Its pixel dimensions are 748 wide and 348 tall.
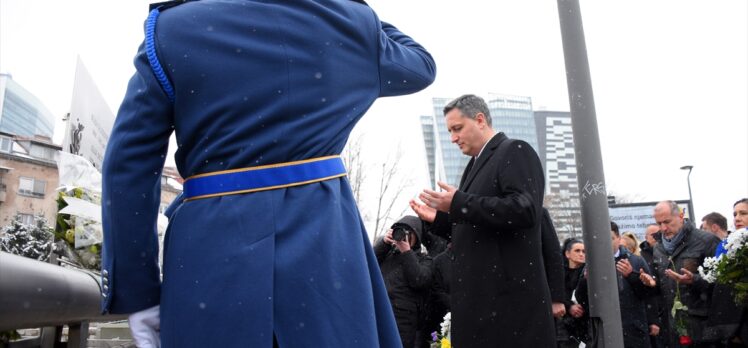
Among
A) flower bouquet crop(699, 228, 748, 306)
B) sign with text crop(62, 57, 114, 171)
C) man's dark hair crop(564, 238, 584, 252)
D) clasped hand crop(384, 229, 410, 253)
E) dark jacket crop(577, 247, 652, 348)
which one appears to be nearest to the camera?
sign with text crop(62, 57, 114, 171)

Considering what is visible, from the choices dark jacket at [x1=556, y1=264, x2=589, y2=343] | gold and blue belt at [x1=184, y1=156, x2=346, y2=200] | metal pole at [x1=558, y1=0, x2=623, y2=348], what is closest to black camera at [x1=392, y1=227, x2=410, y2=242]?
dark jacket at [x1=556, y1=264, x2=589, y2=343]

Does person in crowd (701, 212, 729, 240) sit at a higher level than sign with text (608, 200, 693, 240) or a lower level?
lower

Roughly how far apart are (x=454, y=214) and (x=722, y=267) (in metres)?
4.13

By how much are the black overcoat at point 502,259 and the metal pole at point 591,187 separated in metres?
1.76

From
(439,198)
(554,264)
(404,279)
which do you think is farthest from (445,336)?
(439,198)

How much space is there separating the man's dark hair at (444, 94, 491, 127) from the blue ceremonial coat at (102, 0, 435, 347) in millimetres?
2218

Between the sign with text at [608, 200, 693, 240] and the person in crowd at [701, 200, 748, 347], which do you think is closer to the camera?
the person in crowd at [701, 200, 748, 347]

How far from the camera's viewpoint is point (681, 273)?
820 centimetres

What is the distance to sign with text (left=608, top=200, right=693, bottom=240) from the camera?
14.9 metres

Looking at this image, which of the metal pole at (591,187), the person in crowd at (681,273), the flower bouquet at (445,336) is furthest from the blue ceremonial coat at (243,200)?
the person in crowd at (681,273)

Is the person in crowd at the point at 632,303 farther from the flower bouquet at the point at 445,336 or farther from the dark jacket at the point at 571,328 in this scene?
the flower bouquet at the point at 445,336

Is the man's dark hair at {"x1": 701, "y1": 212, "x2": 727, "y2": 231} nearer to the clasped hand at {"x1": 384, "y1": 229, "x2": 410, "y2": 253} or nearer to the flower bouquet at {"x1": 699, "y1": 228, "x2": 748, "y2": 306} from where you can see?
the flower bouquet at {"x1": 699, "y1": 228, "x2": 748, "y2": 306}

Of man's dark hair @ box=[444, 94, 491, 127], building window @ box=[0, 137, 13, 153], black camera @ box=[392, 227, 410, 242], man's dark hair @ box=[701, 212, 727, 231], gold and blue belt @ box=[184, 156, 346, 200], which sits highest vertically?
building window @ box=[0, 137, 13, 153]

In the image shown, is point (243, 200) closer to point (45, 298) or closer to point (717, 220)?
point (45, 298)
